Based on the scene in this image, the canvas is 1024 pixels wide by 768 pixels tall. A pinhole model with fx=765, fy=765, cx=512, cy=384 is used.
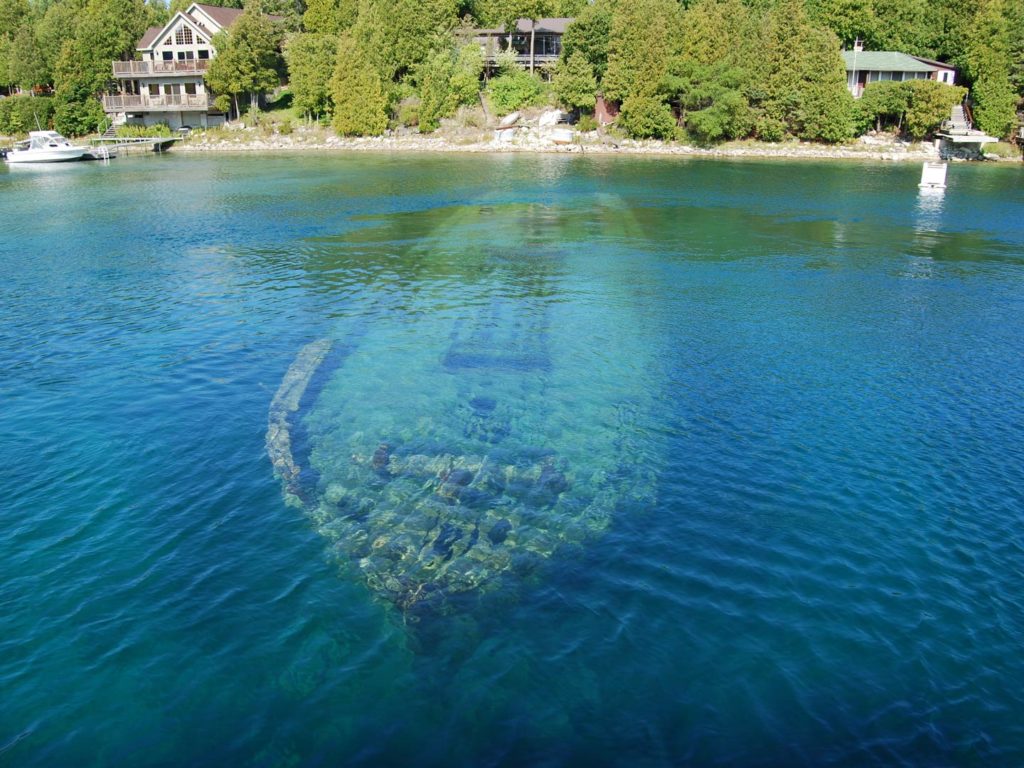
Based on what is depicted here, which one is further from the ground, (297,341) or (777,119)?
(777,119)

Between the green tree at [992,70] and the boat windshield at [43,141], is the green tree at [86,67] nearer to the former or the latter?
the boat windshield at [43,141]

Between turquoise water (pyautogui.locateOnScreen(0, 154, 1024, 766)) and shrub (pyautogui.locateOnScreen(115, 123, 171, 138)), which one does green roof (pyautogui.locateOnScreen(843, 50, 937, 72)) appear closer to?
turquoise water (pyautogui.locateOnScreen(0, 154, 1024, 766))

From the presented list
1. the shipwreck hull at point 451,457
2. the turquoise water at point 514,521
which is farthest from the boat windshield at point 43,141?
the shipwreck hull at point 451,457

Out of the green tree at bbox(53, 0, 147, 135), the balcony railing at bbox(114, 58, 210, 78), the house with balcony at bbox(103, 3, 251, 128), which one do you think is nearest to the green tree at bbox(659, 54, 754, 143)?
the house with balcony at bbox(103, 3, 251, 128)

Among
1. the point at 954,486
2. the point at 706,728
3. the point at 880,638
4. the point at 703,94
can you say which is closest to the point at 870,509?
the point at 954,486

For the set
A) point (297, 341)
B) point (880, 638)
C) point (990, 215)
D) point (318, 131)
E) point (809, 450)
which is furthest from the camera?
point (318, 131)

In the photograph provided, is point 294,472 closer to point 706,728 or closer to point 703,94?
point 706,728

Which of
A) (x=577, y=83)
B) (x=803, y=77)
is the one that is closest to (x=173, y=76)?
(x=577, y=83)
